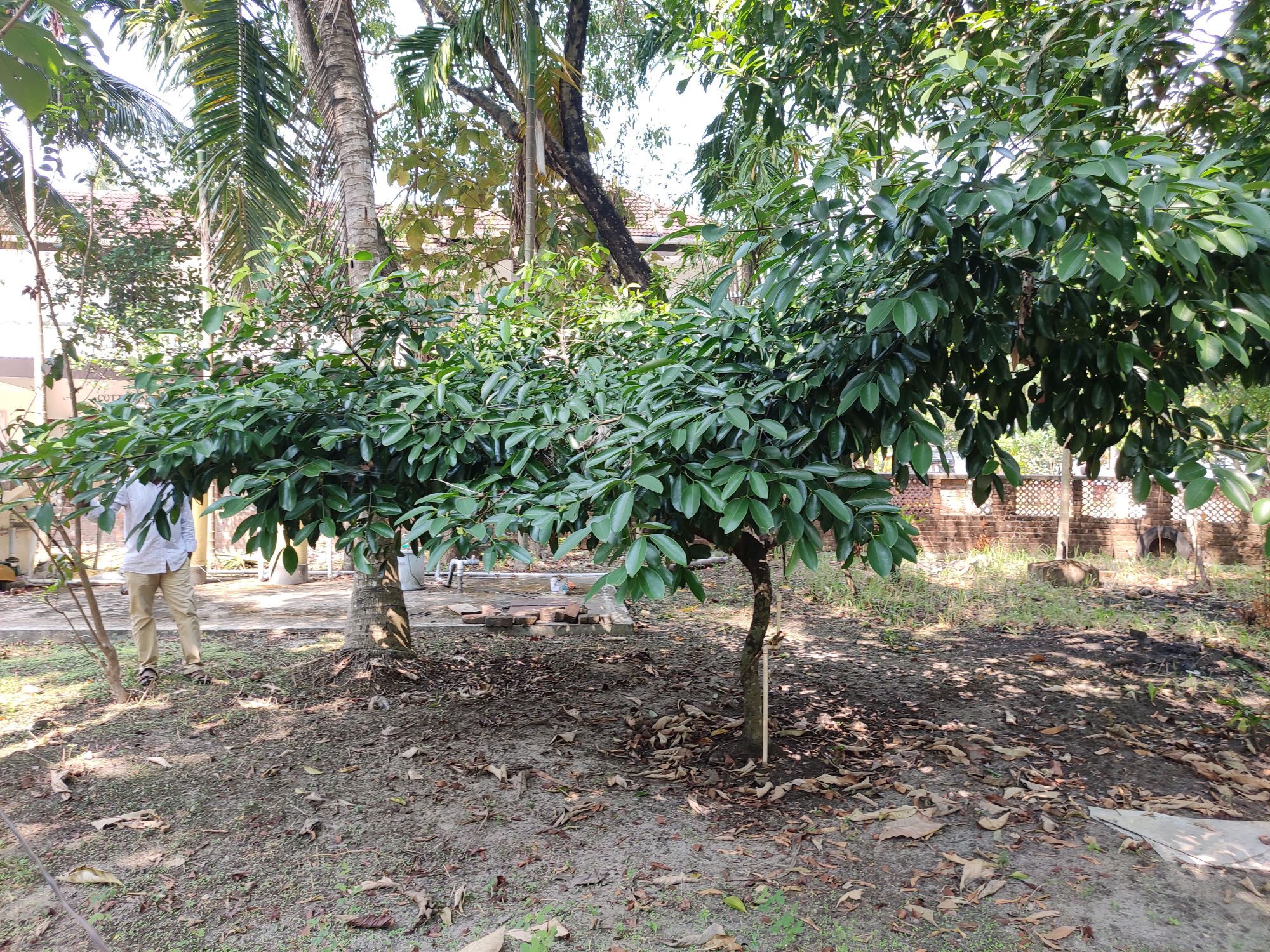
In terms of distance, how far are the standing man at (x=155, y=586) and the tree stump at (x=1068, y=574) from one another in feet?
27.8

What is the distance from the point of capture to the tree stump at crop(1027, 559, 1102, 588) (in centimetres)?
920

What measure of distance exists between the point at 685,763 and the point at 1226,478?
8.77ft

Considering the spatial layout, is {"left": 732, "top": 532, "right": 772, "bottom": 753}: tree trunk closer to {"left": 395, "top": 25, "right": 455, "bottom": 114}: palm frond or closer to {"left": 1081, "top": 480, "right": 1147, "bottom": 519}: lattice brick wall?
{"left": 395, "top": 25, "right": 455, "bottom": 114}: palm frond

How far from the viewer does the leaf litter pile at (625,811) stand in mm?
2707

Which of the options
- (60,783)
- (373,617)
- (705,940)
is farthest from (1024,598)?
(60,783)

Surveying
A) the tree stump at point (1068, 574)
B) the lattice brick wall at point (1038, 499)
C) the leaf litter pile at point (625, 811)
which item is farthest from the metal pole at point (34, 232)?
the lattice brick wall at point (1038, 499)

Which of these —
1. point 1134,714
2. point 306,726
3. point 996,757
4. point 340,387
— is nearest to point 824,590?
point 1134,714

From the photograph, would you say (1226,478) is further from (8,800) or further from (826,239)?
(8,800)

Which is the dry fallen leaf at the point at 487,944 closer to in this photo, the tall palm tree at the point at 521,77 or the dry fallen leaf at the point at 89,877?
the dry fallen leaf at the point at 89,877

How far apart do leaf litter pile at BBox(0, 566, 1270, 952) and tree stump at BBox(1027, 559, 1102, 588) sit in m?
3.60

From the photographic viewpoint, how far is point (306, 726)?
4340 millimetres

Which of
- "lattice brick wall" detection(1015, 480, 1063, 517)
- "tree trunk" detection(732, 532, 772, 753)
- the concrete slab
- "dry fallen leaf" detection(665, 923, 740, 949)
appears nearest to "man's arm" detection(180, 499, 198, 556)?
the concrete slab

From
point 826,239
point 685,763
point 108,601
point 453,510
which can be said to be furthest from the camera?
point 108,601

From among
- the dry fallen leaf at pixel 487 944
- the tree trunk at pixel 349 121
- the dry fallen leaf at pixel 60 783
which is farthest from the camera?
the tree trunk at pixel 349 121
